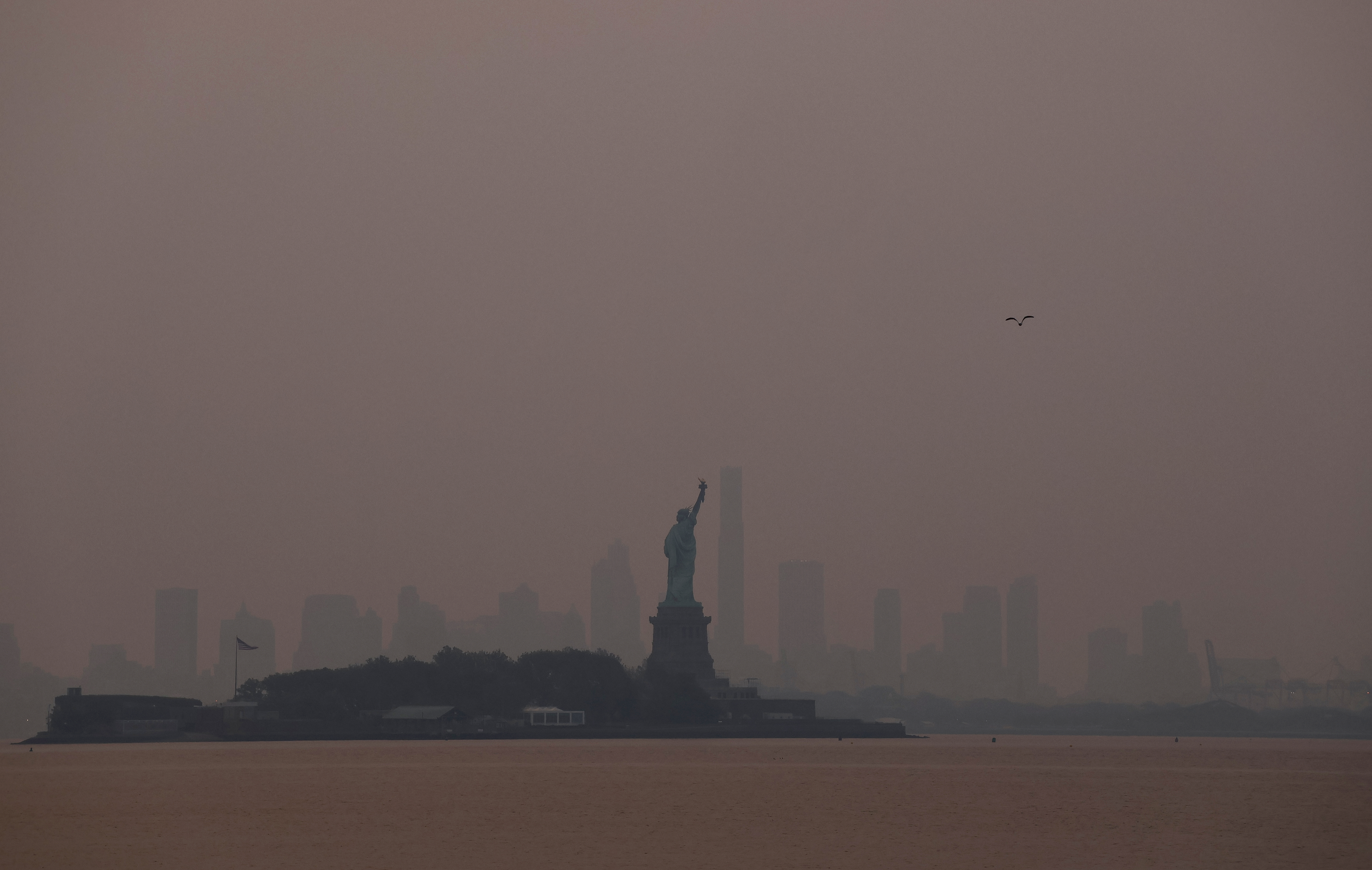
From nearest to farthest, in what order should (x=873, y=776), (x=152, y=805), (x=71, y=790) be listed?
(x=152, y=805)
(x=71, y=790)
(x=873, y=776)

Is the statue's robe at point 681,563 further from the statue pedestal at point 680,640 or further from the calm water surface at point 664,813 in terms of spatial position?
the calm water surface at point 664,813

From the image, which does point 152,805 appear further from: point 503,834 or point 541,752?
point 541,752

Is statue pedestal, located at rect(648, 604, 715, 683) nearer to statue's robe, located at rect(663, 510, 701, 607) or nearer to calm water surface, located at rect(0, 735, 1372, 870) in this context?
statue's robe, located at rect(663, 510, 701, 607)

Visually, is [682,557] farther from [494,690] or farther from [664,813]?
[664,813]

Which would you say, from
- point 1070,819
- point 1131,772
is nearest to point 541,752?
point 1131,772

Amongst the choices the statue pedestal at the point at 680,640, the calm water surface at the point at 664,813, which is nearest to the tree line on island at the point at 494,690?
the statue pedestal at the point at 680,640

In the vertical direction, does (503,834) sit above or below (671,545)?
below
